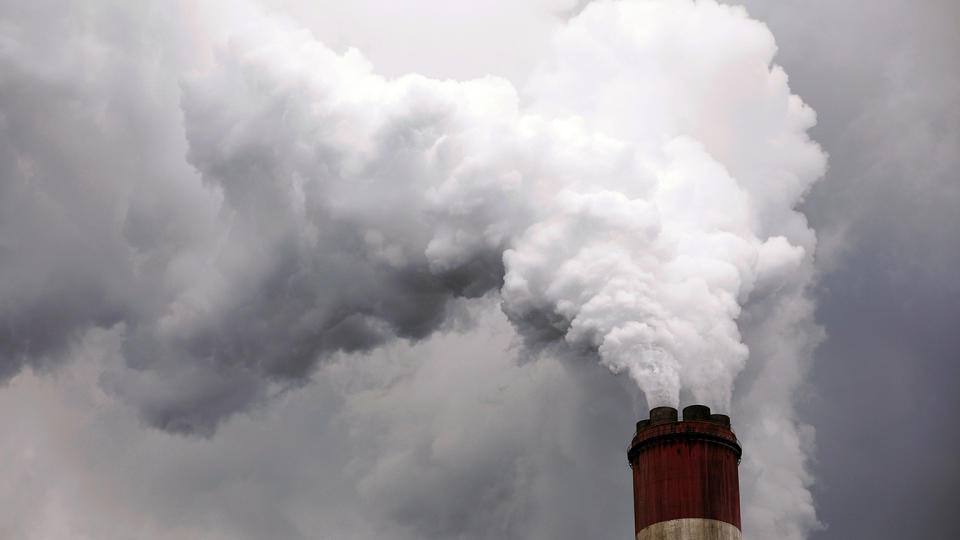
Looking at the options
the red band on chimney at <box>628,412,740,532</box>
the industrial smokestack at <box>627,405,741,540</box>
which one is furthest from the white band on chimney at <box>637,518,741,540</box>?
the red band on chimney at <box>628,412,740,532</box>

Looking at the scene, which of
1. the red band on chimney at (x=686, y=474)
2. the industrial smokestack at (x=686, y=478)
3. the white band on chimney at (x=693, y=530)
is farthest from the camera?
the red band on chimney at (x=686, y=474)

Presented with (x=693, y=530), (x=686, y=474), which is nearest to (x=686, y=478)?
(x=686, y=474)

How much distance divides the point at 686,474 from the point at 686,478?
143 mm

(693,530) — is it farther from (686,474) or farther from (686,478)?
(686,474)

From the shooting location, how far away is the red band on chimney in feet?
120

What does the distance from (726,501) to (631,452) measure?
408cm

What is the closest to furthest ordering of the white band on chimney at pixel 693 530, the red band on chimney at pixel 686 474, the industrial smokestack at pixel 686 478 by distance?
the white band on chimney at pixel 693 530
the industrial smokestack at pixel 686 478
the red band on chimney at pixel 686 474

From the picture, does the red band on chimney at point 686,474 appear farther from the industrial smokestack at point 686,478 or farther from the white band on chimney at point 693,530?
the white band on chimney at point 693,530

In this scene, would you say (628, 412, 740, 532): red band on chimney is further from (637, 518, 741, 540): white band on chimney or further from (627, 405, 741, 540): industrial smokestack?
(637, 518, 741, 540): white band on chimney

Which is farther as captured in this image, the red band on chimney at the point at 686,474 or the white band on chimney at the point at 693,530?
the red band on chimney at the point at 686,474

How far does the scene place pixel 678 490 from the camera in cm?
3678

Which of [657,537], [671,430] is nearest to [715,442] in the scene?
[671,430]

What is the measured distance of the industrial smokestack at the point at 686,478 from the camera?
36406mm

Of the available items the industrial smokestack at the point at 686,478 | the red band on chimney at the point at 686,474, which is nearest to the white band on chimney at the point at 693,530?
the industrial smokestack at the point at 686,478
